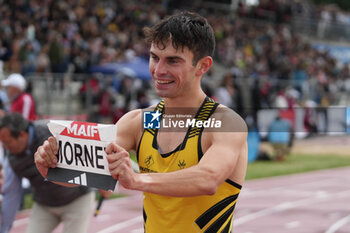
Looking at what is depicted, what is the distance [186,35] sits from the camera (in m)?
2.60

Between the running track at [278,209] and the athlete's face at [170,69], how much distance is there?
20.9 ft

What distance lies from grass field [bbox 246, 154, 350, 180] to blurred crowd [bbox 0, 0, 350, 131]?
1.57 metres

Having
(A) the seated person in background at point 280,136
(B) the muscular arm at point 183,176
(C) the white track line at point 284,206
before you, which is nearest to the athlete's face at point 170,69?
(B) the muscular arm at point 183,176

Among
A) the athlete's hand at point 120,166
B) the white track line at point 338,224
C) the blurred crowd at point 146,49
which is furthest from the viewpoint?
the blurred crowd at point 146,49

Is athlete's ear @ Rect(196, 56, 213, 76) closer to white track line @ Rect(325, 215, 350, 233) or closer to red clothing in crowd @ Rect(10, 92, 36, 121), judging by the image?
white track line @ Rect(325, 215, 350, 233)

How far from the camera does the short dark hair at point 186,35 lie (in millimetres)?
2604

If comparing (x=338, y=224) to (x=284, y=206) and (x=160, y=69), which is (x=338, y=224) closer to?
(x=284, y=206)

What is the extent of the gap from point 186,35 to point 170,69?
0.56ft

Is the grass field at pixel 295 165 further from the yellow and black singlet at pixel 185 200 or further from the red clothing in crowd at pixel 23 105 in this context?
the yellow and black singlet at pixel 185 200

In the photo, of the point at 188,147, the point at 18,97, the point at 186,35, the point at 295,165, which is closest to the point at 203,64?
the point at 186,35

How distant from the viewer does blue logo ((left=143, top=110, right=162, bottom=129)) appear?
288cm

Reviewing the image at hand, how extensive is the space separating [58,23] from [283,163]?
775 centimetres

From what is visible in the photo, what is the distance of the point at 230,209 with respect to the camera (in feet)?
9.41

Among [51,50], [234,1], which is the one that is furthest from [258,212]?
[234,1]
